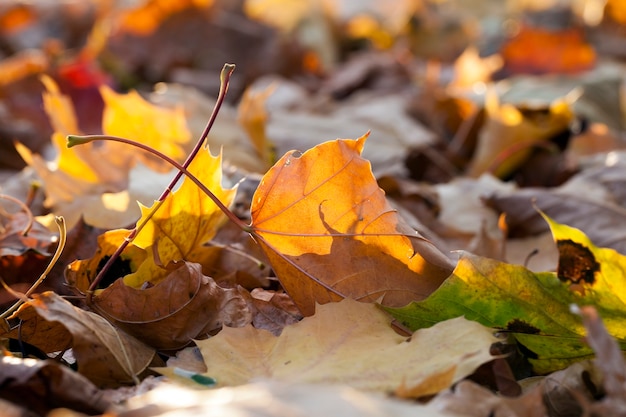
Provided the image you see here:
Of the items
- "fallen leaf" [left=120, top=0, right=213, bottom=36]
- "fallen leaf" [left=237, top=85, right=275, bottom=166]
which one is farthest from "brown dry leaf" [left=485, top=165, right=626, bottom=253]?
"fallen leaf" [left=120, top=0, right=213, bottom=36]

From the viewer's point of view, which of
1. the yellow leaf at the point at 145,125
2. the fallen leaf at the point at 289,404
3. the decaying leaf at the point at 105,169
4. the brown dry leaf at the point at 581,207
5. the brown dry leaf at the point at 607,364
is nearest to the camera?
the fallen leaf at the point at 289,404

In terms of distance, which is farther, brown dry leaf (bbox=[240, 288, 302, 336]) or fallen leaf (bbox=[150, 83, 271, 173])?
fallen leaf (bbox=[150, 83, 271, 173])

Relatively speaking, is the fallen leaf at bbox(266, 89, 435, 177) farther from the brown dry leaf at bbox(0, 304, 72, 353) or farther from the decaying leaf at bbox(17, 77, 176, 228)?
the brown dry leaf at bbox(0, 304, 72, 353)

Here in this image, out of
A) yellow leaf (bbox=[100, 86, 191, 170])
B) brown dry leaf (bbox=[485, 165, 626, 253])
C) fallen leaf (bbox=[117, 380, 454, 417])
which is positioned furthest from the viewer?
yellow leaf (bbox=[100, 86, 191, 170])

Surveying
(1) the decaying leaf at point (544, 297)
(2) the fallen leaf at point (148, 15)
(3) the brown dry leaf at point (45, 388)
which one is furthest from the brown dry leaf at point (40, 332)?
(2) the fallen leaf at point (148, 15)

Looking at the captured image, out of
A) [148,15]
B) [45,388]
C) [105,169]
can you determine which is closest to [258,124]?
[105,169]

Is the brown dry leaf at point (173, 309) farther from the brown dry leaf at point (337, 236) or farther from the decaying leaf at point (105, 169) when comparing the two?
the decaying leaf at point (105, 169)
